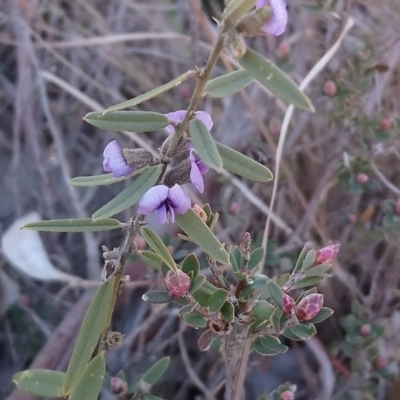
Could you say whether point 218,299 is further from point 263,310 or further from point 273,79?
point 273,79

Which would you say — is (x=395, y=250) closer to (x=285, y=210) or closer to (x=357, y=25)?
(x=285, y=210)

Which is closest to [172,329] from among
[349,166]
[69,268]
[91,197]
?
→ [69,268]

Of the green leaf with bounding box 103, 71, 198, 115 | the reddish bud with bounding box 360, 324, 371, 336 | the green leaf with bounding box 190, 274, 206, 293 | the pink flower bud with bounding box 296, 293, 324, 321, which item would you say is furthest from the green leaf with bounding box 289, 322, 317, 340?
the reddish bud with bounding box 360, 324, 371, 336

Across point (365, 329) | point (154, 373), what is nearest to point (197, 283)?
point (154, 373)

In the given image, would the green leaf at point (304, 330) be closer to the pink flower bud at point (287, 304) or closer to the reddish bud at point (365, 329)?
the pink flower bud at point (287, 304)

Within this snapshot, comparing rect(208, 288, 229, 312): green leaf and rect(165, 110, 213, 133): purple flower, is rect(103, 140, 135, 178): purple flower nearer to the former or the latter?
rect(165, 110, 213, 133): purple flower

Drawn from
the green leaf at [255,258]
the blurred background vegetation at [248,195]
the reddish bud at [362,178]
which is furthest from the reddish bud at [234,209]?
the green leaf at [255,258]
